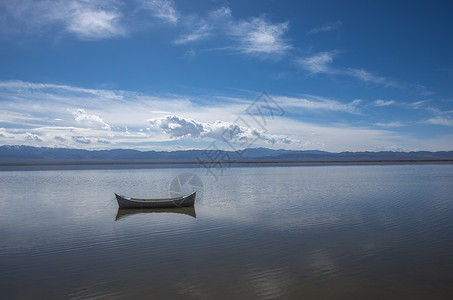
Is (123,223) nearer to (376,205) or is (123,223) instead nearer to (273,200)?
(273,200)

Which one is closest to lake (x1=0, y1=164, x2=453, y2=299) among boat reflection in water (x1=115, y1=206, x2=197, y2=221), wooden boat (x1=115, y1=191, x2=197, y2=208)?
boat reflection in water (x1=115, y1=206, x2=197, y2=221)

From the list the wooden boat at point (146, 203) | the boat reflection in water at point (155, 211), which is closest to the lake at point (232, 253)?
the boat reflection in water at point (155, 211)

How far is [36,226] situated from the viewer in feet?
38.8

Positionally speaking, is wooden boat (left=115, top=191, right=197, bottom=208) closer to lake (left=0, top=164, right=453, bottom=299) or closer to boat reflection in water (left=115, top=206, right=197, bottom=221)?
boat reflection in water (left=115, top=206, right=197, bottom=221)

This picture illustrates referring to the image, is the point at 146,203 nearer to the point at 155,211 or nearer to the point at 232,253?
the point at 155,211

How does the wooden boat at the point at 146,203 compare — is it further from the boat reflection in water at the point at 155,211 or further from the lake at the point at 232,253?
the lake at the point at 232,253

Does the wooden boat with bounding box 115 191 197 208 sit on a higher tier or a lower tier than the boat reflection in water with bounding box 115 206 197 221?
higher

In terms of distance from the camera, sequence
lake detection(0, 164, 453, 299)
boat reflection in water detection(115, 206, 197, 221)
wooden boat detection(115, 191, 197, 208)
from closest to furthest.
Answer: lake detection(0, 164, 453, 299), boat reflection in water detection(115, 206, 197, 221), wooden boat detection(115, 191, 197, 208)

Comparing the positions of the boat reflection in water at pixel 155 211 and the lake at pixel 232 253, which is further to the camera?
the boat reflection in water at pixel 155 211

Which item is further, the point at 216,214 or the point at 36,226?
the point at 216,214

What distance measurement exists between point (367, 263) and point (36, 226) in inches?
441

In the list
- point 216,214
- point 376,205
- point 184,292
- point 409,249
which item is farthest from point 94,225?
point 376,205

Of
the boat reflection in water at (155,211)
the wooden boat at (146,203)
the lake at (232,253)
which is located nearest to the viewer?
the lake at (232,253)

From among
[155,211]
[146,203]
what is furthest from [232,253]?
[146,203]
